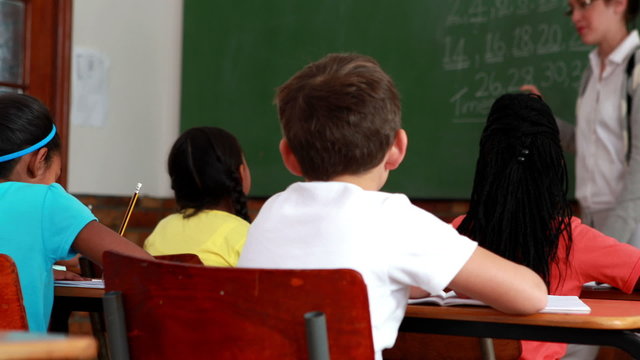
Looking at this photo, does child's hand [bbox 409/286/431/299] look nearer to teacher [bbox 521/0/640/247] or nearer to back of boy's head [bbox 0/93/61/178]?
back of boy's head [bbox 0/93/61/178]

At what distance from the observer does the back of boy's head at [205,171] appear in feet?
9.77

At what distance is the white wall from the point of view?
4.75 meters

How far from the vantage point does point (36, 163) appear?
2131mm

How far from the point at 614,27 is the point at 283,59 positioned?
1.89 metres

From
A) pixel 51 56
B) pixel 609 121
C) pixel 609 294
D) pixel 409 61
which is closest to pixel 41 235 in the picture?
pixel 609 294

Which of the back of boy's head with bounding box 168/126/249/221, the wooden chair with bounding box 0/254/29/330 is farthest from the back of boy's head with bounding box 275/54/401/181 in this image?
the back of boy's head with bounding box 168/126/249/221

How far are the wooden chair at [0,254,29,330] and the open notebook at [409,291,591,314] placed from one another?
2.11 ft


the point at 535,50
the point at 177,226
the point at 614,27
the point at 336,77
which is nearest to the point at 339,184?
the point at 336,77

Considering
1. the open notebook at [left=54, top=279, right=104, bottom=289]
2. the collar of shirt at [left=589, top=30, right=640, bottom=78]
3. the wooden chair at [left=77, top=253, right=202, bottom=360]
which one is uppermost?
the collar of shirt at [left=589, top=30, right=640, bottom=78]

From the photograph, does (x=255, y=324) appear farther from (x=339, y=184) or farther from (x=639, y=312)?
(x=639, y=312)

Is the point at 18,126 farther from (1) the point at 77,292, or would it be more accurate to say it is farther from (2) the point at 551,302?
(2) the point at 551,302

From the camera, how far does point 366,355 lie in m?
1.11

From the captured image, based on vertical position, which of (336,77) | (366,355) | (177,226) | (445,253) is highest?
(336,77)

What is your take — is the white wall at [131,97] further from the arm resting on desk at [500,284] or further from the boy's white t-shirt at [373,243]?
the arm resting on desk at [500,284]
